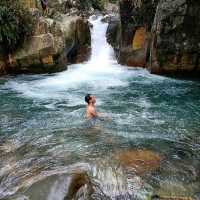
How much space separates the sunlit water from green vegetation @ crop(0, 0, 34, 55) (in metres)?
1.37

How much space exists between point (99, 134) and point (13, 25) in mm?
7884

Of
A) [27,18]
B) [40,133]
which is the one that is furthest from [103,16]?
[40,133]

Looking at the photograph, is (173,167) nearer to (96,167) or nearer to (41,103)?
(96,167)

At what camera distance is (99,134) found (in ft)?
25.8

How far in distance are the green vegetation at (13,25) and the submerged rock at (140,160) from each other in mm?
8869

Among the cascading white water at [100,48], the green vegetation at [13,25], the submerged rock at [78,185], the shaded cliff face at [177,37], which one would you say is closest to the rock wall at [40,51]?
the green vegetation at [13,25]

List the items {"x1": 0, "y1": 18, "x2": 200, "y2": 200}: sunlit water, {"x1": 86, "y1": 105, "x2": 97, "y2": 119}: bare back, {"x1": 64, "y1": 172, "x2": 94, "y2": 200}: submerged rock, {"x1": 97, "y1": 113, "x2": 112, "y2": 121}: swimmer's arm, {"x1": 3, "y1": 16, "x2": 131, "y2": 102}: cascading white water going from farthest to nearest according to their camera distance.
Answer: {"x1": 3, "y1": 16, "x2": 131, "y2": 102}: cascading white water
{"x1": 97, "y1": 113, "x2": 112, "y2": 121}: swimmer's arm
{"x1": 86, "y1": 105, "x2": 97, "y2": 119}: bare back
{"x1": 0, "y1": 18, "x2": 200, "y2": 200}: sunlit water
{"x1": 64, "y1": 172, "x2": 94, "y2": 200}: submerged rock

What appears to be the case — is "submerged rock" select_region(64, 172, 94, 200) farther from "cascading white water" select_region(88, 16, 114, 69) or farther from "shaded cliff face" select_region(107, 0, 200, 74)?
"cascading white water" select_region(88, 16, 114, 69)

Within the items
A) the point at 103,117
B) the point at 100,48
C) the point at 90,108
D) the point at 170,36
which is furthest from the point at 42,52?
the point at 90,108

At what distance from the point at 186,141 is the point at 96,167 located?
2137 mm

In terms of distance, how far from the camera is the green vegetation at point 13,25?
46.3 ft

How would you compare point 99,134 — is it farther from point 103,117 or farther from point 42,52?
point 42,52

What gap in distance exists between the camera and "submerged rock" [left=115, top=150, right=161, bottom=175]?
613cm

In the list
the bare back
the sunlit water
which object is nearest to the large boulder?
the sunlit water
